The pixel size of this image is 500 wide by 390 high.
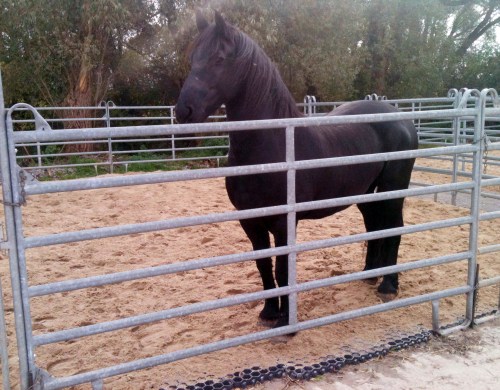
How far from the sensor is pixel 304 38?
43.8 ft

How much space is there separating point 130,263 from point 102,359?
1780 mm

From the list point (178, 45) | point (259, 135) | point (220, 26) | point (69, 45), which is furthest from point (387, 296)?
point (69, 45)

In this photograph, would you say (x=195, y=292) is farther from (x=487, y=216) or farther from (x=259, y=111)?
(x=487, y=216)

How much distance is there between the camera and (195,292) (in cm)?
367

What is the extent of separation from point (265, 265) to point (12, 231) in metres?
1.68

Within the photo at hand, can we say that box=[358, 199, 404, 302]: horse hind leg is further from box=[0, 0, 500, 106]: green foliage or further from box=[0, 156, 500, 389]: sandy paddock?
box=[0, 0, 500, 106]: green foliage

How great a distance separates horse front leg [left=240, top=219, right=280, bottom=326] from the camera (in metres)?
3.04

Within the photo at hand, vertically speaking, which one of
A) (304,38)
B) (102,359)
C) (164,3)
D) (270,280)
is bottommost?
(102,359)

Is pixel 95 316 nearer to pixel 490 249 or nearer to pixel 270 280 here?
pixel 270 280

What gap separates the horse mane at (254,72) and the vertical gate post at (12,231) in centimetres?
138

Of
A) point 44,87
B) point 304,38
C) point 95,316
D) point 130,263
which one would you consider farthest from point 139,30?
point 95,316

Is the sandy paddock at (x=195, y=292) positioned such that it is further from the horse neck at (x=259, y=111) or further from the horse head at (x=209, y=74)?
the horse head at (x=209, y=74)

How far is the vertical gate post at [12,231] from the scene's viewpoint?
1.83 metres

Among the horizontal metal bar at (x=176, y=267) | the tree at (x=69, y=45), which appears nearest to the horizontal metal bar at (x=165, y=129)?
the horizontal metal bar at (x=176, y=267)
